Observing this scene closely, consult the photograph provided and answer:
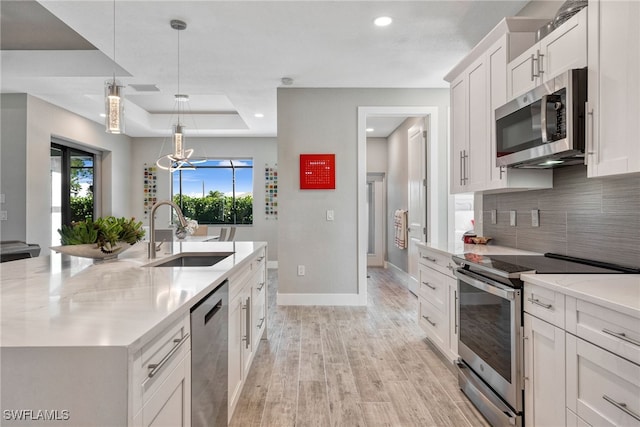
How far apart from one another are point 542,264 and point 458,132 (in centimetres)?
146

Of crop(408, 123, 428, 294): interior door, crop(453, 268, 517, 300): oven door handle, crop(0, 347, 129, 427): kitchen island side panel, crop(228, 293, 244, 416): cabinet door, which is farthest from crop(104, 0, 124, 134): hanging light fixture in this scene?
crop(408, 123, 428, 294): interior door

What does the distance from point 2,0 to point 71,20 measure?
0.90 metres

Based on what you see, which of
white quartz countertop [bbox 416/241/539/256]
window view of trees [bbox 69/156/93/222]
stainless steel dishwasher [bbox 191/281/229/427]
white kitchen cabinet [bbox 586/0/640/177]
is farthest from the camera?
window view of trees [bbox 69/156/93/222]

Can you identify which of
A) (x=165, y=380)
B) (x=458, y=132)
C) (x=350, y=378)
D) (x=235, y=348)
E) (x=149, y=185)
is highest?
(x=458, y=132)

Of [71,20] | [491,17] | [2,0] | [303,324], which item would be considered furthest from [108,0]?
[303,324]

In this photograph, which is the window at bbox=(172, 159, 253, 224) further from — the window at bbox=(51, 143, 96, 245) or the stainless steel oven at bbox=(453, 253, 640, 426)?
the stainless steel oven at bbox=(453, 253, 640, 426)

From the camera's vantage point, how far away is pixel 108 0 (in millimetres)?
2525

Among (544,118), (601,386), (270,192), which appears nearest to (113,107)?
(544,118)

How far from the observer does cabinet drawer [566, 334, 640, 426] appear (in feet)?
3.68

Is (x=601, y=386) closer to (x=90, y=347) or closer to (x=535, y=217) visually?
(x=535, y=217)

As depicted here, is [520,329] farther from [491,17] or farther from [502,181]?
[491,17]

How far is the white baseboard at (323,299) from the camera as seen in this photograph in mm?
4309

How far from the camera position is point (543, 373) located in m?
1.55

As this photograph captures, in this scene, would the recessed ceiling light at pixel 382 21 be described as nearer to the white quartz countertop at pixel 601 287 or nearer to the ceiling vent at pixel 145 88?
the white quartz countertop at pixel 601 287
